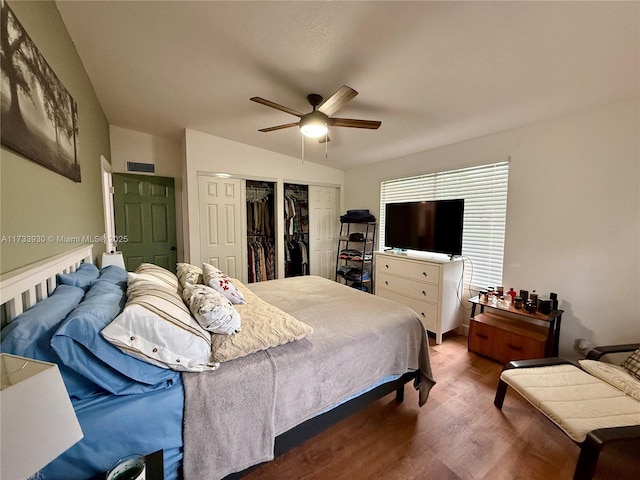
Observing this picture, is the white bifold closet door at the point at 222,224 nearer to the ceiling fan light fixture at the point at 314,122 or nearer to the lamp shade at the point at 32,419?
the ceiling fan light fixture at the point at 314,122

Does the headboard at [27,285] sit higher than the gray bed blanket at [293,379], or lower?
higher

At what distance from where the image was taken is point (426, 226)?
315 centimetres

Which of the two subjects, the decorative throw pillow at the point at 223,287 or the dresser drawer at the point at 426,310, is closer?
the decorative throw pillow at the point at 223,287

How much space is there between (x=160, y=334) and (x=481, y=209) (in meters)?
3.17

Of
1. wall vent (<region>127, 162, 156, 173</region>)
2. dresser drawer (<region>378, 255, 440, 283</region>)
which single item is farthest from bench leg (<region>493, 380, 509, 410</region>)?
wall vent (<region>127, 162, 156, 173</region>)

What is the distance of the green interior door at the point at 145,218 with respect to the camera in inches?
134

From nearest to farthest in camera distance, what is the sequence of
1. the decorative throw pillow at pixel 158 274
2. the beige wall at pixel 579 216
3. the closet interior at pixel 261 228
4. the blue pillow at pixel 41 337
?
the blue pillow at pixel 41 337, the decorative throw pillow at pixel 158 274, the beige wall at pixel 579 216, the closet interior at pixel 261 228

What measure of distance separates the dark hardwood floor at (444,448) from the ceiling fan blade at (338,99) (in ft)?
7.40

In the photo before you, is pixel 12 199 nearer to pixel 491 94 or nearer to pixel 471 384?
pixel 491 94

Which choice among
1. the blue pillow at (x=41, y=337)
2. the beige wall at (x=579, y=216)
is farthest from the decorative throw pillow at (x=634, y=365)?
the blue pillow at (x=41, y=337)

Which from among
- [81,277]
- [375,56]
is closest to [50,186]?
[81,277]

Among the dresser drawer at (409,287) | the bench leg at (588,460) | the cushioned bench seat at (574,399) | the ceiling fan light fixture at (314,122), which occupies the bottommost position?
the bench leg at (588,460)

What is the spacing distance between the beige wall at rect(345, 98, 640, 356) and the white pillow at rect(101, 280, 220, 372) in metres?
2.96

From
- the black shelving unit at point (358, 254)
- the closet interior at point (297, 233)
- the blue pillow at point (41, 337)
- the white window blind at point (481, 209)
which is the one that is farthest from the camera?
the closet interior at point (297, 233)
